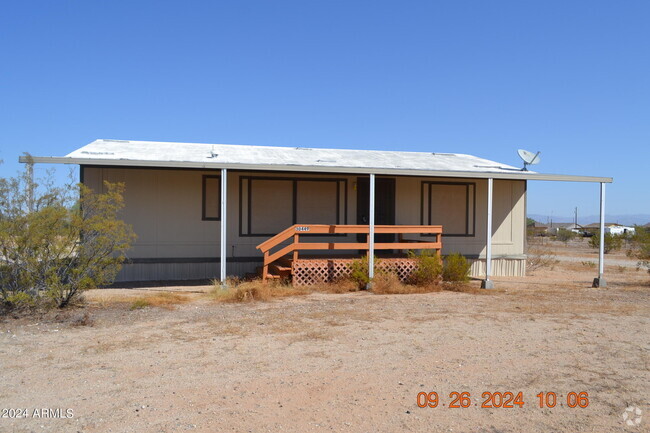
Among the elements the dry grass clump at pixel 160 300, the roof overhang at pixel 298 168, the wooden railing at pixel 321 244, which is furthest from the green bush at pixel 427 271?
the dry grass clump at pixel 160 300

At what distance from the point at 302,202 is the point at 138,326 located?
6601 millimetres

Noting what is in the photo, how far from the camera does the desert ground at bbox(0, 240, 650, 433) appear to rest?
13.5ft

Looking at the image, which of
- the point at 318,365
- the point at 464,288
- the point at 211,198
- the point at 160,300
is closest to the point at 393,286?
the point at 464,288

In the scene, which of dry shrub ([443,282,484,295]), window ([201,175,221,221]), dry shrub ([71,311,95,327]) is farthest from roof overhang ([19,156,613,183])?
dry shrub ([71,311,95,327])

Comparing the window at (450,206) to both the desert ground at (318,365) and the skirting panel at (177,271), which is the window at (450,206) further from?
the desert ground at (318,365)

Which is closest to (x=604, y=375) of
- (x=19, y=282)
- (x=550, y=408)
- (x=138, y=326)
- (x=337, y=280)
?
(x=550, y=408)

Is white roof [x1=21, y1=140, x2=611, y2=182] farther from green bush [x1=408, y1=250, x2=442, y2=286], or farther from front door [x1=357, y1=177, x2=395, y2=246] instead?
green bush [x1=408, y1=250, x2=442, y2=286]

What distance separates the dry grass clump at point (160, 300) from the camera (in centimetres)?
873

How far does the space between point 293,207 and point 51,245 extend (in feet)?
20.4

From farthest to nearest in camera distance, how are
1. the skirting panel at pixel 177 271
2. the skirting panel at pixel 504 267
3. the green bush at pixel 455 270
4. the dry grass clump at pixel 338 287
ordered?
the skirting panel at pixel 504 267 < the skirting panel at pixel 177 271 < the green bush at pixel 455 270 < the dry grass clump at pixel 338 287

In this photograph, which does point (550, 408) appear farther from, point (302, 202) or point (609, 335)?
point (302, 202)

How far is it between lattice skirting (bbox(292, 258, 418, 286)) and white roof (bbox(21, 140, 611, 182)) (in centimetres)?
194

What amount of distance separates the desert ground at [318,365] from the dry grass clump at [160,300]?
90 millimetres

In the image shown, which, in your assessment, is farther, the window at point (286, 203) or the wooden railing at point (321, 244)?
the window at point (286, 203)
